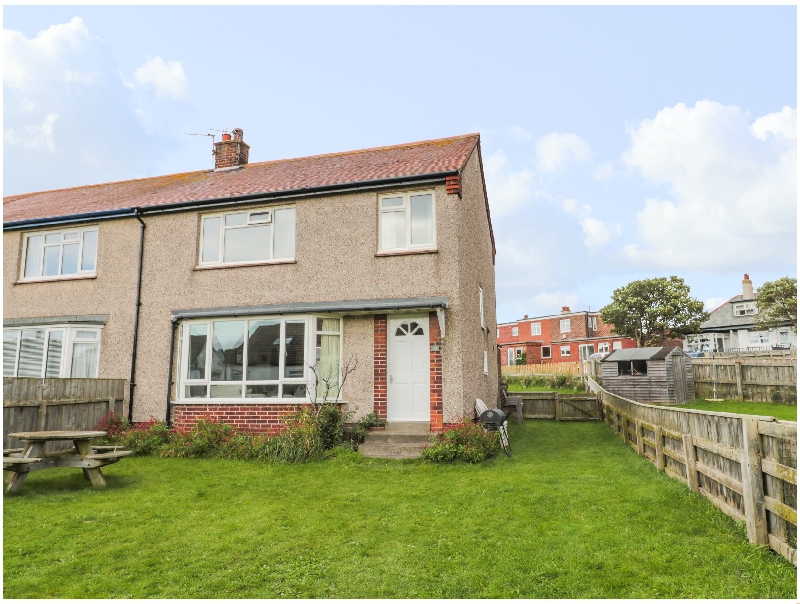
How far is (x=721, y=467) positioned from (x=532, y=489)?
2.45m

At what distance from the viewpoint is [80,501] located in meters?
7.41

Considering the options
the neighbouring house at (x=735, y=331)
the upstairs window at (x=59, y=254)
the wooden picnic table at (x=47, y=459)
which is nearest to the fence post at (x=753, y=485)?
the wooden picnic table at (x=47, y=459)

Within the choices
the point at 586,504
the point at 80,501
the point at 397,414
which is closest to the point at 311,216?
the point at 397,414

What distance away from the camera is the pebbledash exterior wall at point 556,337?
4750 centimetres

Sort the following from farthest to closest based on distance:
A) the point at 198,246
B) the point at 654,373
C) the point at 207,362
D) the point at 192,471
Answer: the point at 654,373
the point at 198,246
the point at 207,362
the point at 192,471

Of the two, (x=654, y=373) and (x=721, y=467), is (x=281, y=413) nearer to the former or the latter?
(x=721, y=467)

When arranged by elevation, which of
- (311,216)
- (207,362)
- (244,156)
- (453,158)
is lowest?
(207,362)

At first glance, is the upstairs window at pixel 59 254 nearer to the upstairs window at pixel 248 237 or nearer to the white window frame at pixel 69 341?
the white window frame at pixel 69 341

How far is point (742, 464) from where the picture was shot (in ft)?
17.1

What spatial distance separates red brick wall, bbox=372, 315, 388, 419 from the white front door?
0.15 metres

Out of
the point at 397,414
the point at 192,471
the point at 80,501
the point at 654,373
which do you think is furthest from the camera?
the point at 654,373

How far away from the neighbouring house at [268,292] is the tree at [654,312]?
35.4 m

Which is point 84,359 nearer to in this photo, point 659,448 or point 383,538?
point 383,538

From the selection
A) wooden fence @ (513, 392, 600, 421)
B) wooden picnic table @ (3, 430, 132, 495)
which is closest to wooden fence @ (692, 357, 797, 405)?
wooden fence @ (513, 392, 600, 421)
